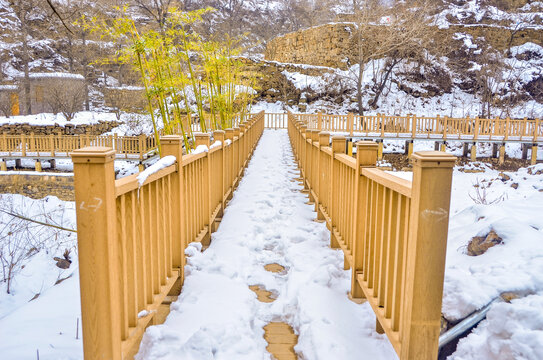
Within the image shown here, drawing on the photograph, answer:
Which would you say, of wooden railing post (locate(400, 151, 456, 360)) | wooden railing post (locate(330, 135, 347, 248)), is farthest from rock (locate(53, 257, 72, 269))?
wooden railing post (locate(400, 151, 456, 360))

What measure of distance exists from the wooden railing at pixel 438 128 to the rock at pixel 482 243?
60.9 ft

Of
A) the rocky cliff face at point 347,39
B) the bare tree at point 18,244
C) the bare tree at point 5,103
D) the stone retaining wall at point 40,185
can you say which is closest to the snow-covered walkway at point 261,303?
the bare tree at point 18,244

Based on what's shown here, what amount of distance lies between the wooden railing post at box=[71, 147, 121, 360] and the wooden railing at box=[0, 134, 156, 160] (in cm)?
1874

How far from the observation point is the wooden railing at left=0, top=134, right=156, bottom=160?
1967 centimetres

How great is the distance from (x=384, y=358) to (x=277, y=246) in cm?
211

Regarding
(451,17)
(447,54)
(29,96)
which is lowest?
(29,96)

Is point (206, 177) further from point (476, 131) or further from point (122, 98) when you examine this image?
point (122, 98)

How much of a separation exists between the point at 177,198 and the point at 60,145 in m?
21.1

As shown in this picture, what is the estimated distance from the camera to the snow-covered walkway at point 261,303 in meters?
2.22

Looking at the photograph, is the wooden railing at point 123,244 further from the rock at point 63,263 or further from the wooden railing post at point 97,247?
the rock at point 63,263

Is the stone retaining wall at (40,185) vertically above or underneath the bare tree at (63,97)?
underneath

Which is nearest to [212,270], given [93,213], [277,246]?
[277,246]

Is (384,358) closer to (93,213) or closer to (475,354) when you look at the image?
(475,354)

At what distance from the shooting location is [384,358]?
2.12 m
